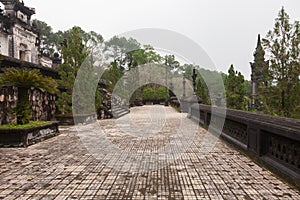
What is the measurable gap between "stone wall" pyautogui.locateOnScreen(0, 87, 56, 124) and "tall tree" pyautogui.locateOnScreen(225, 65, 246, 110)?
39.7ft

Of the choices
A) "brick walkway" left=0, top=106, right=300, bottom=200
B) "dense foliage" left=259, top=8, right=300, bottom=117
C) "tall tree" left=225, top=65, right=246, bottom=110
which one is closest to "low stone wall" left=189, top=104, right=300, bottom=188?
"brick walkway" left=0, top=106, right=300, bottom=200

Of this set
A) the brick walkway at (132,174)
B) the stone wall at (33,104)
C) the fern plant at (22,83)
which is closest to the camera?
the brick walkway at (132,174)

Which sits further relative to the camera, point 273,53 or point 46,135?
point 273,53

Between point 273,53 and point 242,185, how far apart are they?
9.78m

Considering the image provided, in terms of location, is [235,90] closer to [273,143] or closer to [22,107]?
[273,143]

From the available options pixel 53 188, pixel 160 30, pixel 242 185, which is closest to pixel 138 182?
pixel 53 188

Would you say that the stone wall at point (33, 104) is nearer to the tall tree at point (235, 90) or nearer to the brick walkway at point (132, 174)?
the brick walkway at point (132, 174)

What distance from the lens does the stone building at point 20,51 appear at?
8.66 m

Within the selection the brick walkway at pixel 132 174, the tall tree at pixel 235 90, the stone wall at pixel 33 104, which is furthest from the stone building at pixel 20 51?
the tall tree at pixel 235 90

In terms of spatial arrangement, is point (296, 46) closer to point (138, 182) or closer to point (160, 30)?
point (160, 30)

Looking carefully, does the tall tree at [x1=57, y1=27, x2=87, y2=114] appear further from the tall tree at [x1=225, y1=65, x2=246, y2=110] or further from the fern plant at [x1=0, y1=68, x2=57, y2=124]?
the tall tree at [x1=225, y1=65, x2=246, y2=110]

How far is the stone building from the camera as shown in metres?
8.66

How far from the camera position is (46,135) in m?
7.85

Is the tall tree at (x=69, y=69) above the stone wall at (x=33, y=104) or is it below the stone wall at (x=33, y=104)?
above
